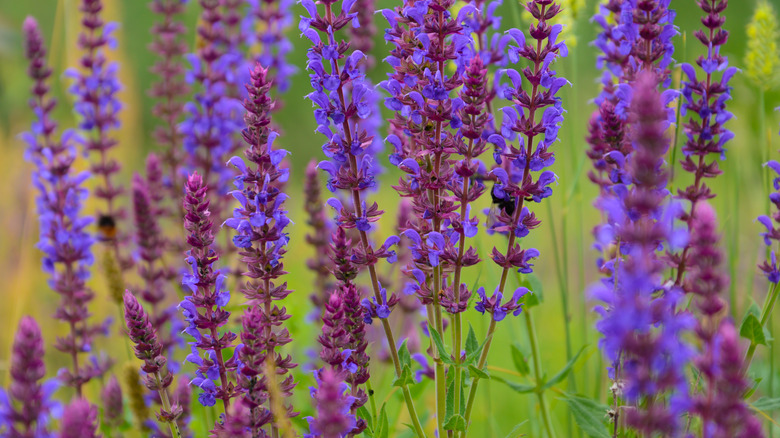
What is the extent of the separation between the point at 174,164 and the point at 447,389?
2233 millimetres

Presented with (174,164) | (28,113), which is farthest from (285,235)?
Answer: (28,113)

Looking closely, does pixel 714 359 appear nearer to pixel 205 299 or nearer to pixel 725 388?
pixel 725 388

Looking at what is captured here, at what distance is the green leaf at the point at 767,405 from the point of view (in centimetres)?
232

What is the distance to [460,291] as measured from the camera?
242 centimetres

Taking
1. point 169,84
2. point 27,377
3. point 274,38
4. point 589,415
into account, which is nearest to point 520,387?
point 589,415

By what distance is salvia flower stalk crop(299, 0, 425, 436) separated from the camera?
224 centimetres

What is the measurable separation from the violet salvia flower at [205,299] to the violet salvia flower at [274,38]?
2.13 meters

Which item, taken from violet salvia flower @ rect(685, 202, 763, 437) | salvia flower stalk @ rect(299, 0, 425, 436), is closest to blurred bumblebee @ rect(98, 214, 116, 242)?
salvia flower stalk @ rect(299, 0, 425, 436)

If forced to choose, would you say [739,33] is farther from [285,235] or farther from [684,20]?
[285,235]

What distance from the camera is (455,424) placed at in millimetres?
2195

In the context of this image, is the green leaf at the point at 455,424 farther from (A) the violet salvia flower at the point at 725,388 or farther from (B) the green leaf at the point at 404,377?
(A) the violet salvia flower at the point at 725,388

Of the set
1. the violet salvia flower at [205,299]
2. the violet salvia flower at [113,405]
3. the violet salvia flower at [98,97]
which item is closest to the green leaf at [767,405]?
the violet salvia flower at [205,299]

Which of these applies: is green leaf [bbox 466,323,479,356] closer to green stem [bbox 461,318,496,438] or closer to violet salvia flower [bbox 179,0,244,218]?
green stem [bbox 461,318,496,438]

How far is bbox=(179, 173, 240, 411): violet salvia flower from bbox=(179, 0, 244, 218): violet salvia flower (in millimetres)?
1643
